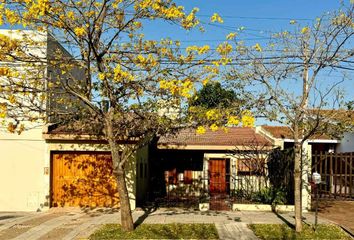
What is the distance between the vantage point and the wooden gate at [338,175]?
1908 centimetres

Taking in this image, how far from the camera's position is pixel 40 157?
16.5 meters

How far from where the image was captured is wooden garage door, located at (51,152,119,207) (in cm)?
1655

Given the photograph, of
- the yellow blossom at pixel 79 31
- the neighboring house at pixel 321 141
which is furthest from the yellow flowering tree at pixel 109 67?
the neighboring house at pixel 321 141

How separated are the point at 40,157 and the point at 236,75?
7.90 metres

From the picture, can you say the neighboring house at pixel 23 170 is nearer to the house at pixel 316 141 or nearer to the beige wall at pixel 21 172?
the beige wall at pixel 21 172

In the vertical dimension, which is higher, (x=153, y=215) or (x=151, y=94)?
(x=151, y=94)

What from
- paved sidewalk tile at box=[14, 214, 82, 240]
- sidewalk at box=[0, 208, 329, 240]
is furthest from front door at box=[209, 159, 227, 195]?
paved sidewalk tile at box=[14, 214, 82, 240]

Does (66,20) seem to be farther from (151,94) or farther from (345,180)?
(345,180)

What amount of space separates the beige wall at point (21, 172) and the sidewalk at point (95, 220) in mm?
791

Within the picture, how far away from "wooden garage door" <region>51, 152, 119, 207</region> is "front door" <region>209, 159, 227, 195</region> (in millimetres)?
6322

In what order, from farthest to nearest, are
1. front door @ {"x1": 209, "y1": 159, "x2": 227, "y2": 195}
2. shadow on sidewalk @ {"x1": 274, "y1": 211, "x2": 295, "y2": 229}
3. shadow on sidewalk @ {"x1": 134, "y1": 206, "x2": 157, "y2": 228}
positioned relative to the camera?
front door @ {"x1": 209, "y1": 159, "x2": 227, "y2": 195}, shadow on sidewalk @ {"x1": 134, "y1": 206, "x2": 157, "y2": 228}, shadow on sidewalk @ {"x1": 274, "y1": 211, "x2": 295, "y2": 229}

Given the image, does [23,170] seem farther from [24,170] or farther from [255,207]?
[255,207]

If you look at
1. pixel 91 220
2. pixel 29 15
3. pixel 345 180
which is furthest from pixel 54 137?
pixel 345 180

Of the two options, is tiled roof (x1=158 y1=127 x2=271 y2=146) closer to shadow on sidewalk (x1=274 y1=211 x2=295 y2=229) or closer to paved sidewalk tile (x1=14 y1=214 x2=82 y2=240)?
shadow on sidewalk (x1=274 y1=211 x2=295 y2=229)
